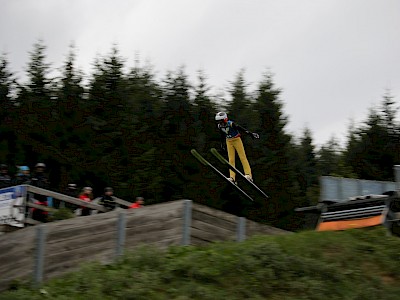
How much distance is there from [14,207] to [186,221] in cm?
372

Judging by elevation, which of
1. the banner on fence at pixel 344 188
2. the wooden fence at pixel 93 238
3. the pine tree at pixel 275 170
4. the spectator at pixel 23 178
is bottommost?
the wooden fence at pixel 93 238

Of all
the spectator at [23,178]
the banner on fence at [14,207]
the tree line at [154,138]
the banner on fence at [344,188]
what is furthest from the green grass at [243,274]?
the tree line at [154,138]

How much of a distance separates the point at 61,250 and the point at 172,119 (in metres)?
18.8

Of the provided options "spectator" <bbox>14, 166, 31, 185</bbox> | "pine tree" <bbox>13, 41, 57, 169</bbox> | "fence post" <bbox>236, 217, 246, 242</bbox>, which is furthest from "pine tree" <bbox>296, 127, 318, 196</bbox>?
"fence post" <bbox>236, 217, 246, 242</bbox>

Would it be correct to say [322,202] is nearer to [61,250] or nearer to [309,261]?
[309,261]

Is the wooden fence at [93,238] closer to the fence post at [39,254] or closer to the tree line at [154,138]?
the fence post at [39,254]

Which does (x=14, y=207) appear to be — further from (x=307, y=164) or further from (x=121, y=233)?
(x=307, y=164)

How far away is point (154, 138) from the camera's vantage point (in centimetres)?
2931

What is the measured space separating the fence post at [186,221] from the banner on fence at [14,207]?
136 inches

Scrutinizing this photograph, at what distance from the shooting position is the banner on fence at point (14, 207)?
13.9 m

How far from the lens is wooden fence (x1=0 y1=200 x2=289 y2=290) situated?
11.7 meters

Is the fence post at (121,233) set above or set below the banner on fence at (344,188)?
below

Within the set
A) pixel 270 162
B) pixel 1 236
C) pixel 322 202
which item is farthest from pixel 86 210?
pixel 270 162

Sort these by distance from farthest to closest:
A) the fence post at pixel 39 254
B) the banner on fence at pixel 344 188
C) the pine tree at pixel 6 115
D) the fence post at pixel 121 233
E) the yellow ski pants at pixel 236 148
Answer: the pine tree at pixel 6 115 → the yellow ski pants at pixel 236 148 → the banner on fence at pixel 344 188 → the fence post at pixel 121 233 → the fence post at pixel 39 254
